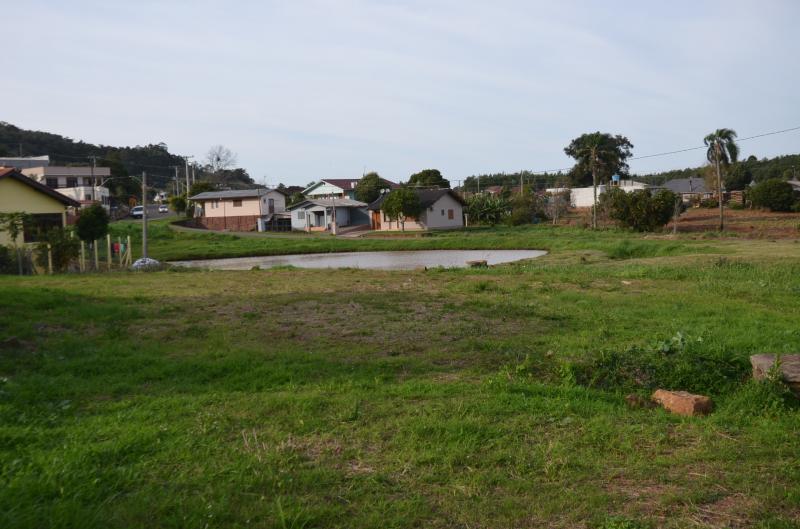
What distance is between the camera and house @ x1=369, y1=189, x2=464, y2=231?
60406 millimetres

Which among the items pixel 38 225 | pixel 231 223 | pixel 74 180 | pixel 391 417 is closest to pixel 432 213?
pixel 231 223

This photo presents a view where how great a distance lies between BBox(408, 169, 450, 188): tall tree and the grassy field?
6478 cm

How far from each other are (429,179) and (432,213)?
56.6 ft

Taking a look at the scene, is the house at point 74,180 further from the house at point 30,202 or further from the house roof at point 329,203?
the house at point 30,202

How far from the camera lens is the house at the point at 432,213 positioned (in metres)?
60.4

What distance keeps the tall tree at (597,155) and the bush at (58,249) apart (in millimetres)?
36758

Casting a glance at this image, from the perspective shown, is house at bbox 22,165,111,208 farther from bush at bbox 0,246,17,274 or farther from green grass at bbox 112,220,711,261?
bush at bbox 0,246,17,274

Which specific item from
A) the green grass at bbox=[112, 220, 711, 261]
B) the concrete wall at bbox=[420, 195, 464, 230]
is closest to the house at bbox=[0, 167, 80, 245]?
the green grass at bbox=[112, 220, 711, 261]

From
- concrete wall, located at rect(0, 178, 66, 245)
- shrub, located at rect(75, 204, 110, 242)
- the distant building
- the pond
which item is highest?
the distant building

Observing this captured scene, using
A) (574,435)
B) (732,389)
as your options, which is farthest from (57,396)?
(732,389)

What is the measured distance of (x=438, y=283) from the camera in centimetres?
1847

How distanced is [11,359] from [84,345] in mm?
1095

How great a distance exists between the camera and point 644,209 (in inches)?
1727

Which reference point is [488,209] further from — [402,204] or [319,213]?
[319,213]
